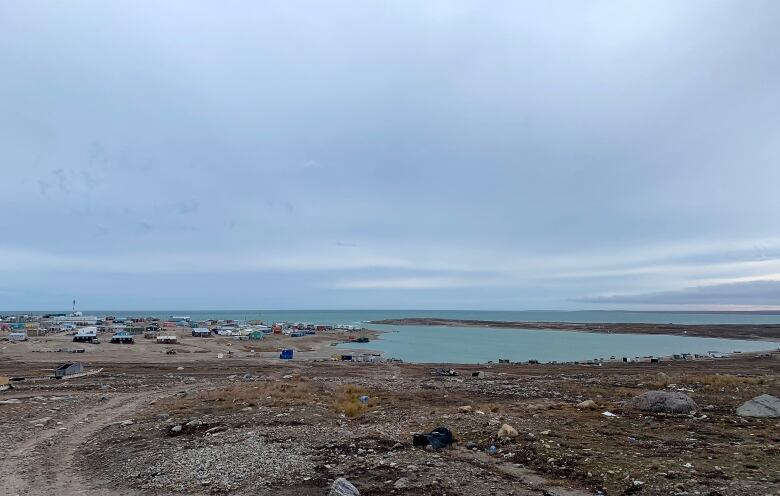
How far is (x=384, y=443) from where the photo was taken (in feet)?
45.9

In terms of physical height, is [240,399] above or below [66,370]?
above

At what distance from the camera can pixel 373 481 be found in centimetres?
1113

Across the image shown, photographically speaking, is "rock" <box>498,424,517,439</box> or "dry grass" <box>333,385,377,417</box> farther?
"dry grass" <box>333,385,377,417</box>

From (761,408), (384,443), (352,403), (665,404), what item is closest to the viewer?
(384,443)

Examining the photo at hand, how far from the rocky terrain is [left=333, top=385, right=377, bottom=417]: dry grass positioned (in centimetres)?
10

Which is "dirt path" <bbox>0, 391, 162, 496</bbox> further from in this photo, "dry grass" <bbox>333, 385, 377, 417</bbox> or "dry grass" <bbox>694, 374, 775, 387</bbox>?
"dry grass" <bbox>694, 374, 775, 387</bbox>

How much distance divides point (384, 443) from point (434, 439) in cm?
139

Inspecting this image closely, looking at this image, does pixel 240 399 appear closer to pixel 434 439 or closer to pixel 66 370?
pixel 434 439

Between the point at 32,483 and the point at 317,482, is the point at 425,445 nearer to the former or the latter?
the point at 317,482

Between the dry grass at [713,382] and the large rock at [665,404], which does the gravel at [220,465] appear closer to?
the large rock at [665,404]

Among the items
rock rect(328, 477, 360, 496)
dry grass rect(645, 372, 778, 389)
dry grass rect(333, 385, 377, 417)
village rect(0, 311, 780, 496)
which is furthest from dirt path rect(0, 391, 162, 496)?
dry grass rect(645, 372, 778, 389)

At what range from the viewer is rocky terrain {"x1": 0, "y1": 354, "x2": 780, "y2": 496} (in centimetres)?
1105

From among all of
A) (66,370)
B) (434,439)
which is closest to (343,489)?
(434,439)

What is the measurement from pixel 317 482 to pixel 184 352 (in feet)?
178
